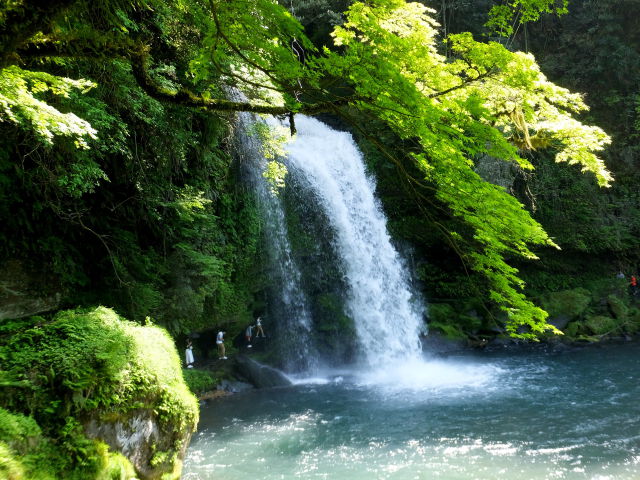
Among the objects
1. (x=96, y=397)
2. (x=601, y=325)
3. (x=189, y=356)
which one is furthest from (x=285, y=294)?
(x=601, y=325)

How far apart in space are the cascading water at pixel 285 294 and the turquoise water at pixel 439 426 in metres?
1.44

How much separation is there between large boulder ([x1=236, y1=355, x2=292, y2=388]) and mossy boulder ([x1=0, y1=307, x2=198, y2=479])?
6.57 metres

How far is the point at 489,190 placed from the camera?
369cm

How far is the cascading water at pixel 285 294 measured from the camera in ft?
43.8

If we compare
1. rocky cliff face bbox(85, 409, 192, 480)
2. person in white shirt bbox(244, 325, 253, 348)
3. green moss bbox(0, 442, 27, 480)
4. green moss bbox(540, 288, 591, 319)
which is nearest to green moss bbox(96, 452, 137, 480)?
rocky cliff face bbox(85, 409, 192, 480)

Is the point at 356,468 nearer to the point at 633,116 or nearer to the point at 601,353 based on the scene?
the point at 601,353

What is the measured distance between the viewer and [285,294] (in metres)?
13.8

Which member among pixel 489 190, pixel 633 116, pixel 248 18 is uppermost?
pixel 633 116

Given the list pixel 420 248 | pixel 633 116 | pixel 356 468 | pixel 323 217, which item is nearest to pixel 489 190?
pixel 356 468

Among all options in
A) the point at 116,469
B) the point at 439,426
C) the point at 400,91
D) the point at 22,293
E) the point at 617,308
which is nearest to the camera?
the point at 400,91

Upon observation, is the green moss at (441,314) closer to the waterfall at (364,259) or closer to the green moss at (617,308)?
the waterfall at (364,259)

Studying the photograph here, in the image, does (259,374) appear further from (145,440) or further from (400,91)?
(400,91)

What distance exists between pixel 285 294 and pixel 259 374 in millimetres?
2806

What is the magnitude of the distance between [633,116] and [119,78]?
70.2 ft
